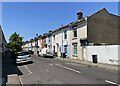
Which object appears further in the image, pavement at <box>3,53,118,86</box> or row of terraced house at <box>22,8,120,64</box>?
row of terraced house at <box>22,8,120,64</box>

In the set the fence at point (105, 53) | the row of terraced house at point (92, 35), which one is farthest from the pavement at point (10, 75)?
the row of terraced house at point (92, 35)

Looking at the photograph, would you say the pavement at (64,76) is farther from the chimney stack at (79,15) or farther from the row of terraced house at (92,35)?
the chimney stack at (79,15)

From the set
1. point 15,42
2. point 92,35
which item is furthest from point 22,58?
point 15,42

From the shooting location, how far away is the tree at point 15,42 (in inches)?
1727

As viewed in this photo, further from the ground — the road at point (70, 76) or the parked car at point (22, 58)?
the parked car at point (22, 58)

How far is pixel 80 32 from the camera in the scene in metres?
31.5

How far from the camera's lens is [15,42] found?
44.1 meters

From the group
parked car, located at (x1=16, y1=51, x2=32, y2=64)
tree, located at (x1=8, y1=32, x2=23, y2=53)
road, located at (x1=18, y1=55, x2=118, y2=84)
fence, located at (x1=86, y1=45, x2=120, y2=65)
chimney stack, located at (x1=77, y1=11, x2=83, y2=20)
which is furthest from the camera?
tree, located at (x1=8, y1=32, x2=23, y2=53)

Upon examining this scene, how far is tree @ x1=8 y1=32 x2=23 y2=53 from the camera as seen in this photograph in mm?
43875

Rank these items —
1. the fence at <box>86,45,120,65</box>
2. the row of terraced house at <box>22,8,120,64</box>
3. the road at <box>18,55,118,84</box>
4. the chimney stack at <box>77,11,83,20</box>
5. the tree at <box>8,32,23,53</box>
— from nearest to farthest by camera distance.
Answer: the road at <box>18,55,118,84</box> < the fence at <box>86,45,120,65</box> < the row of terraced house at <box>22,8,120,64</box> < the chimney stack at <box>77,11,83,20</box> < the tree at <box>8,32,23,53</box>

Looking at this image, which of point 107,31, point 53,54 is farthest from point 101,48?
point 53,54

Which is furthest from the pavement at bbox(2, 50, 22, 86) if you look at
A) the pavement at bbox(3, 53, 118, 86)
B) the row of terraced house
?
the row of terraced house

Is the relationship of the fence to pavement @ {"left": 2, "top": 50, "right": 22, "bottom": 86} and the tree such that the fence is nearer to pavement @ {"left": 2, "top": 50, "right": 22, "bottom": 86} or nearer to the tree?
pavement @ {"left": 2, "top": 50, "right": 22, "bottom": 86}

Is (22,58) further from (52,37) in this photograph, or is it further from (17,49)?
(52,37)
